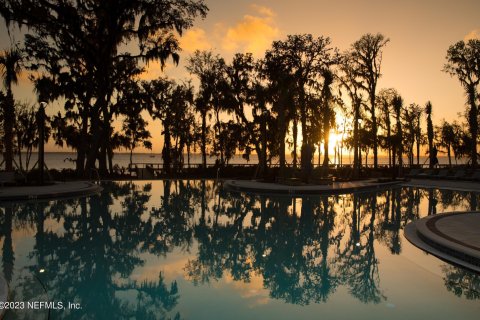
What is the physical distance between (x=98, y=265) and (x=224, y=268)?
264 centimetres

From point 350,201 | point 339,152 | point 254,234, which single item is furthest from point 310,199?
point 339,152

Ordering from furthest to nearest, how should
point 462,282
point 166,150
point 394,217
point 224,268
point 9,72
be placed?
1. point 166,150
2. point 9,72
3. point 394,217
4. point 224,268
5. point 462,282

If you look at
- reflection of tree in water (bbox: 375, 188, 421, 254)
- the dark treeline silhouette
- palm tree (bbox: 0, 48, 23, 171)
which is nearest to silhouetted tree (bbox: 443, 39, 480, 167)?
the dark treeline silhouette

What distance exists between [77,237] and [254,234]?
16.5 feet

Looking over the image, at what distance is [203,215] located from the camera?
46.3ft

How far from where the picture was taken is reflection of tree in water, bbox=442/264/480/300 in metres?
6.02

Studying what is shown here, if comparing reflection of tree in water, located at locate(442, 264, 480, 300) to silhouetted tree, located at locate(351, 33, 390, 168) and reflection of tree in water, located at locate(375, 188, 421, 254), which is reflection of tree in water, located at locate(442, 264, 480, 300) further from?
silhouetted tree, located at locate(351, 33, 390, 168)

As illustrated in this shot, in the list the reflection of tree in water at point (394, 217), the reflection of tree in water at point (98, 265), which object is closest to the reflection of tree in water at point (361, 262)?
the reflection of tree in water at point (394, 217)

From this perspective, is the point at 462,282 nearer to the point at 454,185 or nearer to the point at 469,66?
the point at 454,185

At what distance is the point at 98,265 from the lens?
24.8 feet

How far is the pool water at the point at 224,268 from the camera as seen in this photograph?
5.48m

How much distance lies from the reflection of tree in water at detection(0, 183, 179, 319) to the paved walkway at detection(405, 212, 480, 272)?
19.1 feet

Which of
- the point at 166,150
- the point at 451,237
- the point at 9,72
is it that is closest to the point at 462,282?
the point at 451,237

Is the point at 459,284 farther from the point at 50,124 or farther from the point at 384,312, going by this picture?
the point at 50,124
